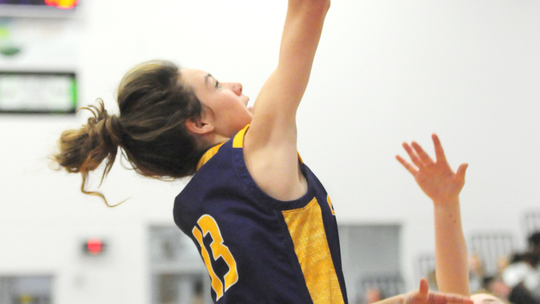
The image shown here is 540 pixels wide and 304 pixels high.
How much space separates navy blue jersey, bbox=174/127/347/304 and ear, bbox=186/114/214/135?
0.50ft

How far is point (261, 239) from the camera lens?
968 mm

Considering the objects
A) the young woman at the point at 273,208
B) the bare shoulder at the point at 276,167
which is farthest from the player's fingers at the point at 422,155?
the bare shoulder at the point at 276,167

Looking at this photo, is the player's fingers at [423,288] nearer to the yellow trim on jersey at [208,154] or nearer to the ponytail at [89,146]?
the yellow trim on jersey at [208,154]

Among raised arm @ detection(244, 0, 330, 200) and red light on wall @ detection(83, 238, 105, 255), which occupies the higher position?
raised arm @ detection(244, 0, 330, 200)

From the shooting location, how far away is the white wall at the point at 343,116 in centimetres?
508

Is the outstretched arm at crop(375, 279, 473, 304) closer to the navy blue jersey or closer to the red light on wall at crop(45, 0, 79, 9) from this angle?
the navy blue jersey

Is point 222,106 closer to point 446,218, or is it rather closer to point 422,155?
point 422,155

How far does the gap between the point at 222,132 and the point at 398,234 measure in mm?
4786

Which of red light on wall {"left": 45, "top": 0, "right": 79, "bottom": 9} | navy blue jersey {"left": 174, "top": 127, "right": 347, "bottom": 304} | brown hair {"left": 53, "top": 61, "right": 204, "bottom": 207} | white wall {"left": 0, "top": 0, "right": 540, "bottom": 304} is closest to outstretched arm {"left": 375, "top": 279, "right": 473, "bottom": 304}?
navy blue jersey {"left": 174, "top": 127, "right": 347, "bottom": 304}

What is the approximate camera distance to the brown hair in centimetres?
119

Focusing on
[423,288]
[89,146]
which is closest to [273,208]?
[423,288]

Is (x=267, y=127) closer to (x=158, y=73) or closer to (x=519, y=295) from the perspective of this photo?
(x=158, y=73)

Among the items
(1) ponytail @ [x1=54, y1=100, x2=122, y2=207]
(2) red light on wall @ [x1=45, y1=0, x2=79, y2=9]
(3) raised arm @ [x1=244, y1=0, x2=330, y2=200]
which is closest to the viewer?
(3) raised arm @ [x1=244, y1=0, x2=330, y2=200]

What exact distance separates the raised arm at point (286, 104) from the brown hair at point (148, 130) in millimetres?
261
